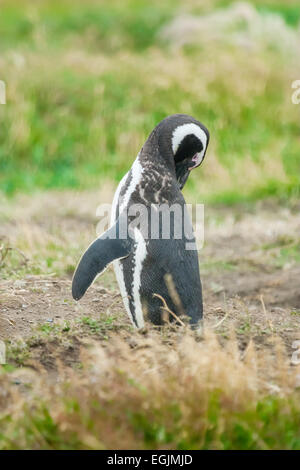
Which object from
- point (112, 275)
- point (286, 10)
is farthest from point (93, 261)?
point (286, 10)

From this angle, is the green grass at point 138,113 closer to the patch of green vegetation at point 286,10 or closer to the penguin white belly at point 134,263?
the penguin white belly at point 134,263

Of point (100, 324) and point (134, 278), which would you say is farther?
point (100, 324)

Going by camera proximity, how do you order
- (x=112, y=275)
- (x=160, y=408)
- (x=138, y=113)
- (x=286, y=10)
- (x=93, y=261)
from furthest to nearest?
(x=286, y=10), (x=138, y=113), (x=112, y=275), (x=93, y=261), (x=160, y=408)

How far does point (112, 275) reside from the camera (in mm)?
5062

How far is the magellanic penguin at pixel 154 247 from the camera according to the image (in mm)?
3408

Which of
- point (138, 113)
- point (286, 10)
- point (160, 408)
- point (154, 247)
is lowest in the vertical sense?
point (160, 408)

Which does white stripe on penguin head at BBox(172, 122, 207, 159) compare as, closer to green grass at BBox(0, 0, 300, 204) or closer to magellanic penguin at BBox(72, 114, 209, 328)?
magellanic penguin at BBox(72, 114, 209, 328)

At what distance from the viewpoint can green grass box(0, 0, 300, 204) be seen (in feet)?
27.2

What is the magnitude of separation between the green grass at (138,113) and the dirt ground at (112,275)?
87 cm

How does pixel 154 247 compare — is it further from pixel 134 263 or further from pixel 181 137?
pixel 181 137

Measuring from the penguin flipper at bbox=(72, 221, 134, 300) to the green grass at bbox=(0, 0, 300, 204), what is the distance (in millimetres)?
4189

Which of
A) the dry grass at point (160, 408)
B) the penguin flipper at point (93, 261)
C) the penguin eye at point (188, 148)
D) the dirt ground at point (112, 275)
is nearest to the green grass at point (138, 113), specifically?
the dirt ground at point (112, 275)

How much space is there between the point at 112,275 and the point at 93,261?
5.62 ft

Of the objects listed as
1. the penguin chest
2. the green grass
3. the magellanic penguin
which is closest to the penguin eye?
the magellanic penguin
